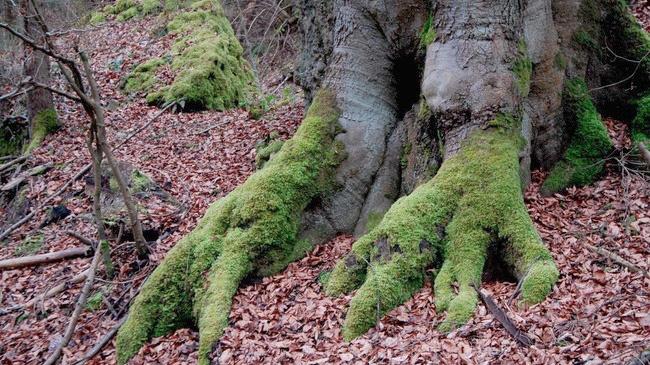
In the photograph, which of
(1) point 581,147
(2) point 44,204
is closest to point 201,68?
(2) point 44,204

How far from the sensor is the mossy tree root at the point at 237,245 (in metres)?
5.64

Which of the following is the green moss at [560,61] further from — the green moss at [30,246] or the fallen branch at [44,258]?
the green moss at [30,246]

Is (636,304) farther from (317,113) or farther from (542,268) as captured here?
(317,113)

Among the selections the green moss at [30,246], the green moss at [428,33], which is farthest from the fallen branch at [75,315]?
the green moss at [428,33]

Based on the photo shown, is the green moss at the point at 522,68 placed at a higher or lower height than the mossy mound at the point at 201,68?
lower

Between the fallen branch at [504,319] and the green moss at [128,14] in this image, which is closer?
the fallen branch at [504,319]

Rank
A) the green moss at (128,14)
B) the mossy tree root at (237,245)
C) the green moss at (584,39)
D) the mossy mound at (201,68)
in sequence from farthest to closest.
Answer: the green moss at (128,14) → the mossy mound at (201,68) → the green moss at (584,39) → the mossy tree root at (237,245)

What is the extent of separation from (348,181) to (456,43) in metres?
1.99

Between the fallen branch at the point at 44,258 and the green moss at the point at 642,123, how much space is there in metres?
7.42

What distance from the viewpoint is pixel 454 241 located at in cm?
502

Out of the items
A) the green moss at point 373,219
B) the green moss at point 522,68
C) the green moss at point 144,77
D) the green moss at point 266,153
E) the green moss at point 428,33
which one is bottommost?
the green moss at point 373,219

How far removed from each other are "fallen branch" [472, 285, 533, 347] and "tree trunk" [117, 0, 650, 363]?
0.49ft

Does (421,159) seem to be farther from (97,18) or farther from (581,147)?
(97,18)

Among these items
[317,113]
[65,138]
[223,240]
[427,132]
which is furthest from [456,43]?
[65,138]
